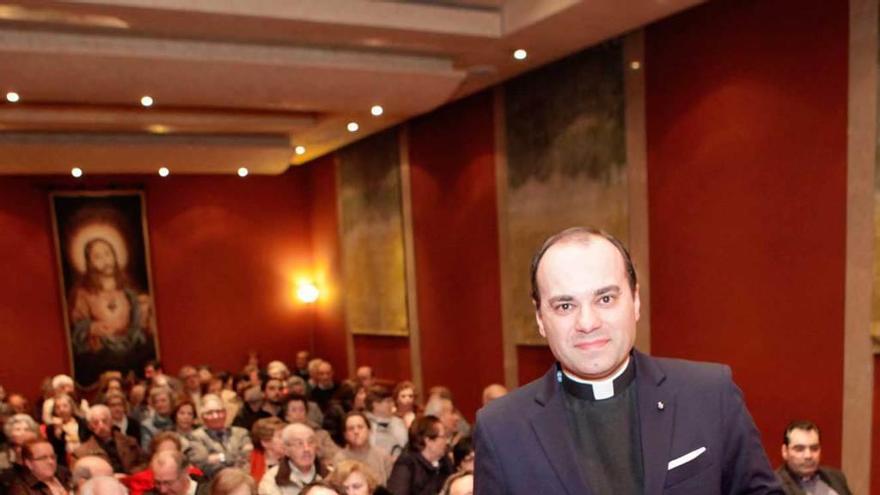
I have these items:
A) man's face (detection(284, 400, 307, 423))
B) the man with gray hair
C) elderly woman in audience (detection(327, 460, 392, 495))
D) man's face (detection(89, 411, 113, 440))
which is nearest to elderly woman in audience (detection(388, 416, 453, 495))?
elderly woman in audience (detection(327, 460, 392, 495))

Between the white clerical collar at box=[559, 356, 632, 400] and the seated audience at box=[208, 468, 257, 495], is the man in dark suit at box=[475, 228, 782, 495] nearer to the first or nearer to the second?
the white clerical collar at box=[559, 356, 632, 400]

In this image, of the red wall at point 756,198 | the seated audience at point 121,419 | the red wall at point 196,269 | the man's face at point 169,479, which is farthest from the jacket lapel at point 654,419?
the red wall at point 196,269

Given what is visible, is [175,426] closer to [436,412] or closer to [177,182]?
[436,412]

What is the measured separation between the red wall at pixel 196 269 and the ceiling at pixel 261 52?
8.49 ft

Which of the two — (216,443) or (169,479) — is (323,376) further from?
(169,479)

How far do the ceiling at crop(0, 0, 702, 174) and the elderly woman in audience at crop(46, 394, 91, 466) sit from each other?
123 inches

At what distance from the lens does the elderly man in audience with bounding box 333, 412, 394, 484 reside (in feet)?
17.2

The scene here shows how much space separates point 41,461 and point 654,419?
4.89m

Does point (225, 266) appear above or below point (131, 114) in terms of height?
below

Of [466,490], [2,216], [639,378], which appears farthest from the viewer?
[2,216]

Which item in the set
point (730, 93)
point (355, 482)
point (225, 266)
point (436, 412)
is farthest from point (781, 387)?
point (225, 266)

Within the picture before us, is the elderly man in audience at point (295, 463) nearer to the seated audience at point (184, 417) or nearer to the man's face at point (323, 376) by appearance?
the seated audience at point (184, 417)

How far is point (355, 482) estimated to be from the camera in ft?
12.5

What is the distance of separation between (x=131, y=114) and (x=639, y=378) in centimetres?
777
